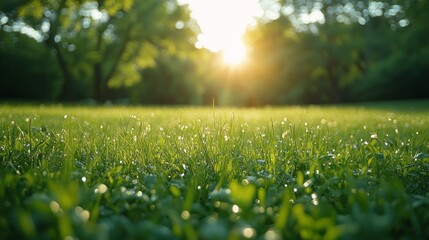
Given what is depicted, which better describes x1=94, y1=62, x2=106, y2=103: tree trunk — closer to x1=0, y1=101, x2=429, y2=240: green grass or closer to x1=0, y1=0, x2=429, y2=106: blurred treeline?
x1=0, y1=0, x2=429, y2=106: blurred treeline

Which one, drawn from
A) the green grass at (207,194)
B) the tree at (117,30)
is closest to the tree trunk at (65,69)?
the tree at (117,30)

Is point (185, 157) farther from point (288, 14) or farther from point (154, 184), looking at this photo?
point (288, 14)

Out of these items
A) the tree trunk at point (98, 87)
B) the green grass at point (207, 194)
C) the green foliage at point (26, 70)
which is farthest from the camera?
the green foliage at point (26, 70)

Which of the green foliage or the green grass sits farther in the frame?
the green foliage

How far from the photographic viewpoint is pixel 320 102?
3959 centimetres

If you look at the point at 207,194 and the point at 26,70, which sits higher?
the point at 26,70

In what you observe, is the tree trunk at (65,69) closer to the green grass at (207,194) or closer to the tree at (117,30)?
the tree at (117,30)

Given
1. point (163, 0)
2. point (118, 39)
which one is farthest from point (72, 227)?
point (118, 39)

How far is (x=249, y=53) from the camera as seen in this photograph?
40.7m

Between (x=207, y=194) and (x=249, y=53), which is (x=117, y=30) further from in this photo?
(x=207, y=194)

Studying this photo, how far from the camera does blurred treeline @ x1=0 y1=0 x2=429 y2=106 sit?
29.3 meters

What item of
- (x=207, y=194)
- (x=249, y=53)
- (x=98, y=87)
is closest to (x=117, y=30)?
(x=98, y=87)

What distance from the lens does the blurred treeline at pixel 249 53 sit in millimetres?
29297

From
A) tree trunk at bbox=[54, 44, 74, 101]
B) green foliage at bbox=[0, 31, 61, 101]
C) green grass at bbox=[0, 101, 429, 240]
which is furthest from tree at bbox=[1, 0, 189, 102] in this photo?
green grass at bbox=[0, 101, 429, 240]
